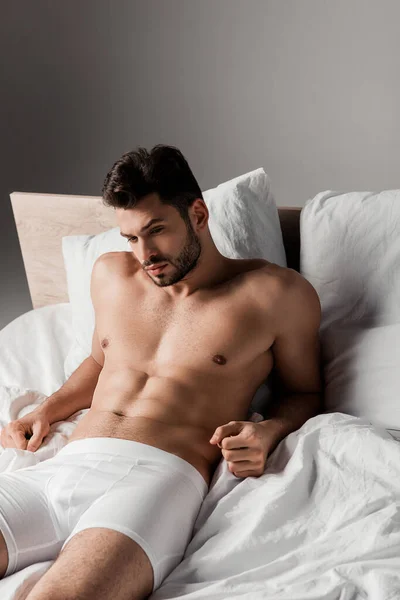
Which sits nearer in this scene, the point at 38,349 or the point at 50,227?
the point at 38,349

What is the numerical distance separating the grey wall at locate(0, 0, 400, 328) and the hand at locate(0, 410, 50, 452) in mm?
1431

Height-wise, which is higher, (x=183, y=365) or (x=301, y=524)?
(x=183, y=365)

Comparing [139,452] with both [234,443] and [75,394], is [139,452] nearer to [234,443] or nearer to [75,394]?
[234,443]

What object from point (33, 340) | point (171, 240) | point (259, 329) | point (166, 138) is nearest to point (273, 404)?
point (259, 329)

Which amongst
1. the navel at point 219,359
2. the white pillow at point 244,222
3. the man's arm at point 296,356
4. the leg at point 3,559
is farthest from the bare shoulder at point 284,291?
the leg at point 3,559

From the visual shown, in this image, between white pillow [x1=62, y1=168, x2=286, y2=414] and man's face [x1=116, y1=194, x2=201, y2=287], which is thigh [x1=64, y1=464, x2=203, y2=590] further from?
white pillow [x1=62, y1=168, x2=286, y2=414]

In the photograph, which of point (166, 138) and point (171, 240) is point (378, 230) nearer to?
point (171, 240)

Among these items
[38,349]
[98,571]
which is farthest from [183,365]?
[38,349]

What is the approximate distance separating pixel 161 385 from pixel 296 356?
0.30m

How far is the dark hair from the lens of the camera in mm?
1794

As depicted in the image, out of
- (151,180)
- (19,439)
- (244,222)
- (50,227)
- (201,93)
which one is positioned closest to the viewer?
(151,180)

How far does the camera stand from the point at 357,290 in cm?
205

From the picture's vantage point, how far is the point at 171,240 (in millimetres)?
1832

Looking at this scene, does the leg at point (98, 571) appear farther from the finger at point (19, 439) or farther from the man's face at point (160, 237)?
the man's face at point (160, 237)
